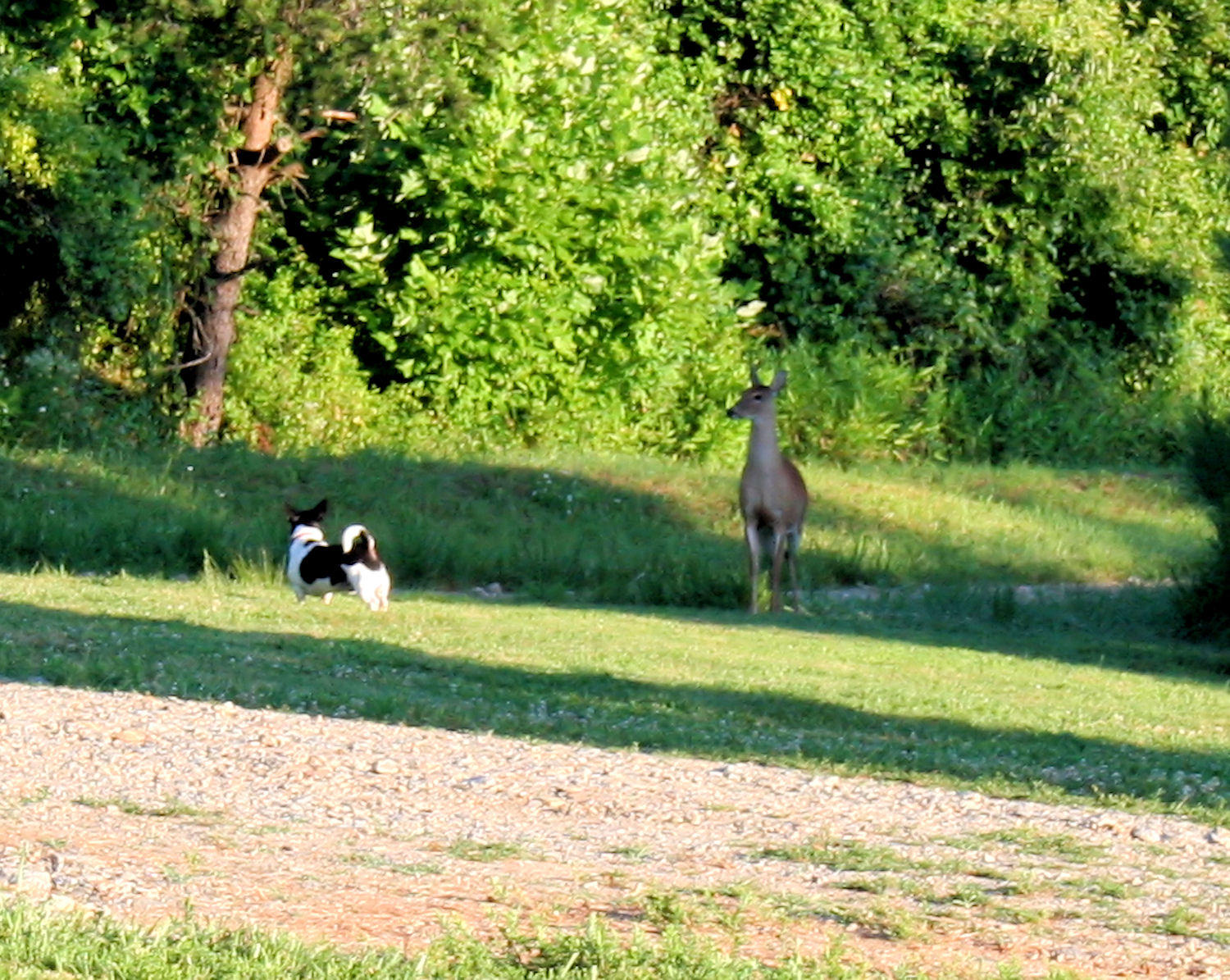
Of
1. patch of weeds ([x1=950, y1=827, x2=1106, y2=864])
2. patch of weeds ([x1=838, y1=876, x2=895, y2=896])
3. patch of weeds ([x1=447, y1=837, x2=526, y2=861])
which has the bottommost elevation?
patch of weeds ([x1=447, y1=837, x2=526, y2=861])

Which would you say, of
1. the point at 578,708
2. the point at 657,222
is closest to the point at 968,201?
the point at 657,222

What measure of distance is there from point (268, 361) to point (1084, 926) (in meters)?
20.0

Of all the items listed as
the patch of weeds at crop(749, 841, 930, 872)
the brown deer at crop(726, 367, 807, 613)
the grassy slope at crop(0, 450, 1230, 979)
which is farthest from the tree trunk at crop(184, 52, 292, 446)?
the patch of weeds at crop(749, 841, 930, 872)

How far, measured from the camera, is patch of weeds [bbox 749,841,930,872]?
7.40 metres

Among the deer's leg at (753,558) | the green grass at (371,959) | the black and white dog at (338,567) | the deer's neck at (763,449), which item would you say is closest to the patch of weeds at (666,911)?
the green grass at (371,959)

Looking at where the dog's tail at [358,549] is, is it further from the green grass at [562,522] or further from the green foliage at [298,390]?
the green foliage at [298,390]

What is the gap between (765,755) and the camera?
10.1 meters

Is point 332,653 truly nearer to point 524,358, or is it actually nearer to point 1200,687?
point 1200,687

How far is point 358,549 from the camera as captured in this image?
15.6 m

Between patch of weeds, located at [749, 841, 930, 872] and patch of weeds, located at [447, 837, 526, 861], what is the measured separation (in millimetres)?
787

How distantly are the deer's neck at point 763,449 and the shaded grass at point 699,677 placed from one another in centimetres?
147

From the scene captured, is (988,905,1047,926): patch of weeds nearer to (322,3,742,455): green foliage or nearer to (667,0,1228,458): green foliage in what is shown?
(322,3,742,455): green foliage

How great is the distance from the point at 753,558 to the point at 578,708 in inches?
270

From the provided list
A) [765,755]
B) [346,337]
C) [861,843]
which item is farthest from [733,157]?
[861,843]
